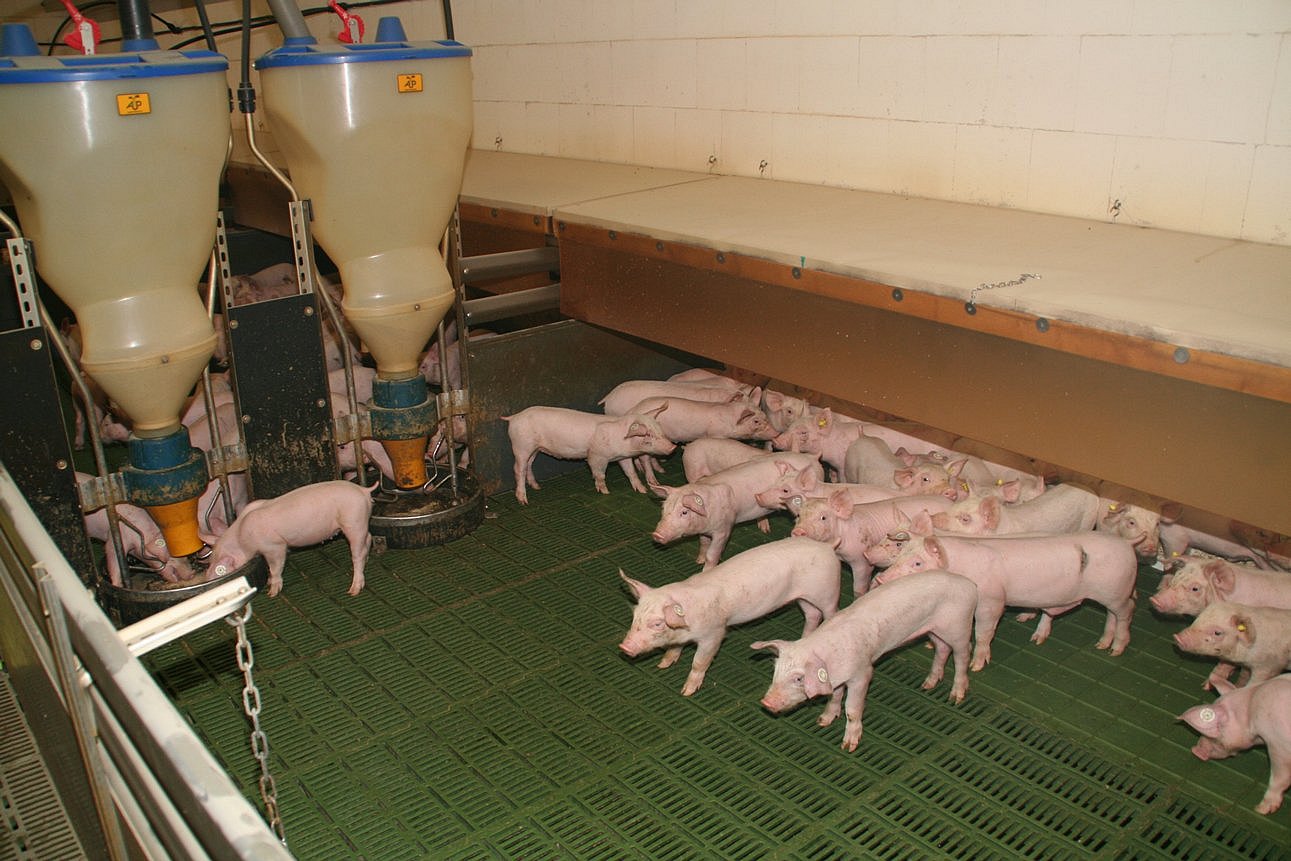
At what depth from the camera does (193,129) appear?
10.7ft

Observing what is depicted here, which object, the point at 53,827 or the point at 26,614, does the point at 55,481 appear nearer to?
the point at 53,827

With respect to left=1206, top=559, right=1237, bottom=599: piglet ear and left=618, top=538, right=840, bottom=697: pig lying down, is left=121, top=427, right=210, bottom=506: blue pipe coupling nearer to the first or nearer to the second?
left=618, top=538, right=840, bottom=697: pig lying down

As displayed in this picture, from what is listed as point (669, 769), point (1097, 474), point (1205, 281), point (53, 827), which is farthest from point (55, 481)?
point (1205, 281)

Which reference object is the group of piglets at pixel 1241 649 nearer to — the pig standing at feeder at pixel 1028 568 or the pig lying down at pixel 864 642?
the pig standing at feeder at pixel 1028 568

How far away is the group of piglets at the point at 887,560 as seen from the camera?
324cm

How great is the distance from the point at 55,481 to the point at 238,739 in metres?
1.09

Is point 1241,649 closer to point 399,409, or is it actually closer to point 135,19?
point 399,409

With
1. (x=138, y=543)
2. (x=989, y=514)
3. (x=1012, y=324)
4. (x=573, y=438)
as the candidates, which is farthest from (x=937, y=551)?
(x=138, y=543)

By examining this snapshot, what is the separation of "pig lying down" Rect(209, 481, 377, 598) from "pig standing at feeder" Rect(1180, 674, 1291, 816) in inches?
113

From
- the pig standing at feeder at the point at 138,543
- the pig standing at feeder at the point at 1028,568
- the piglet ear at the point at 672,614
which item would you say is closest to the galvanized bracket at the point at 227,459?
the pig standing at feeder at the point at 138,543

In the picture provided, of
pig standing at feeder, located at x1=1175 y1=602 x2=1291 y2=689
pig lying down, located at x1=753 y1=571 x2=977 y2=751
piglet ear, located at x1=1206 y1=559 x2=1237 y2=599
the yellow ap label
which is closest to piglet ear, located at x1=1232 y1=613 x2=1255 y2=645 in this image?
pig standing at feeder, located at x1=1175 y1=602 x2=1291 y2=689

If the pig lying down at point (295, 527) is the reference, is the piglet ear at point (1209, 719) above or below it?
below

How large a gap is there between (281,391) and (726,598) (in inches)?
74.8

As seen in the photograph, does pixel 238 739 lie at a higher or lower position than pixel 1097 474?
lower
